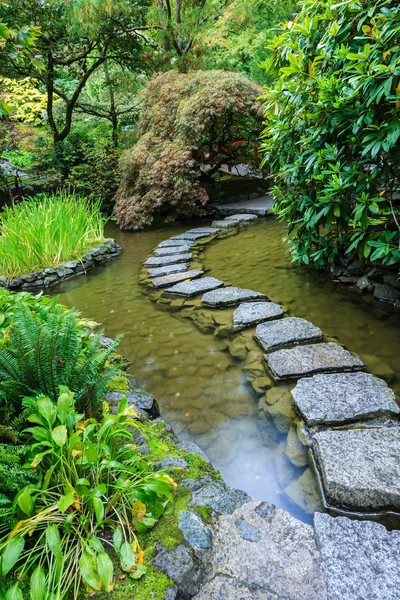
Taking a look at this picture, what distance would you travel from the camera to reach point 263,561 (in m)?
1.14

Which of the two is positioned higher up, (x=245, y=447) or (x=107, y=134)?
(x=107, y=134)

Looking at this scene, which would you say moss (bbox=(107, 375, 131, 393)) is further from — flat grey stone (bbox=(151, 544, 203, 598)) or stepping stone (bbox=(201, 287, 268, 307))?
stepping stone (bbox=(201, 287, 268, 307))

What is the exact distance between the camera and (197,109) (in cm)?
702

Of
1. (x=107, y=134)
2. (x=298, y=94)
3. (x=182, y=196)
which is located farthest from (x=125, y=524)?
(x=107, y=134)

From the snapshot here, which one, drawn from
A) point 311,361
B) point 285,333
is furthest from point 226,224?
point 311,361

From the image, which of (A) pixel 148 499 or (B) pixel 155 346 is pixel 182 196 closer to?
(B) pixel 155 346

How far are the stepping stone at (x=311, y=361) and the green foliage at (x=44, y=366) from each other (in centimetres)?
117

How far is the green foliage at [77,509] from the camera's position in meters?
0.99

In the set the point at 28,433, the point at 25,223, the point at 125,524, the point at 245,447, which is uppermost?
the point at 25,223

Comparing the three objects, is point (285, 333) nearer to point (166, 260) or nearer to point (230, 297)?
point (230, 297)

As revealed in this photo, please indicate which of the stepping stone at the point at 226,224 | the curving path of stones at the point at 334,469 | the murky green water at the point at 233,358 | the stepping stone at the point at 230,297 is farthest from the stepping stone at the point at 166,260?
the curving path of stones at the point at 334,469

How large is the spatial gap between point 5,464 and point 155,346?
→ 191cm

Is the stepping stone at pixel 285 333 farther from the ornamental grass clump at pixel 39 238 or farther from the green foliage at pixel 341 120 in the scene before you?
the ornamental grass clump at pixel 39 238

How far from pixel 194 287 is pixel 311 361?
182 cm
